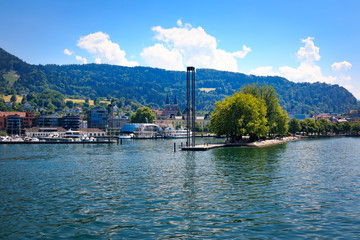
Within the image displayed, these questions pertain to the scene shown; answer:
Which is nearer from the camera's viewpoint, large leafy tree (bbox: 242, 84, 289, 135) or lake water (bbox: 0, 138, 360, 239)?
lake water (bbox: 0, 138, 360, 239)

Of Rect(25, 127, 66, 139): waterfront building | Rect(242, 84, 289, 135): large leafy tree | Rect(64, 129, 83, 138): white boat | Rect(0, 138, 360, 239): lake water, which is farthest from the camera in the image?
Rect(25, 127, 66, 139): waterfront building

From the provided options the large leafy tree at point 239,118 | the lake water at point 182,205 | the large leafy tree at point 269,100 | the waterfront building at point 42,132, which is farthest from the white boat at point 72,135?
the lake water at point 182,205

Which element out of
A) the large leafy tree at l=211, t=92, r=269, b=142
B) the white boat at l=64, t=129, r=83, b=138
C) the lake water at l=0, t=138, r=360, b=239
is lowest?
the lake water at l=0, t=138, r=360, b=239

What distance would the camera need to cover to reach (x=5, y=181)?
38531mm

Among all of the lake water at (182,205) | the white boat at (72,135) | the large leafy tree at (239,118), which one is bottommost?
the lake water at (182,205)

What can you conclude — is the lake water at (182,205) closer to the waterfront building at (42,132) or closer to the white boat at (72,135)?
the white boat at (72,135)

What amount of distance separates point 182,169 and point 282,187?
57.5 ft

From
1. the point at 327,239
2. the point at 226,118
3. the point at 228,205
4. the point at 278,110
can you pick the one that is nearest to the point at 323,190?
the point at 228,205

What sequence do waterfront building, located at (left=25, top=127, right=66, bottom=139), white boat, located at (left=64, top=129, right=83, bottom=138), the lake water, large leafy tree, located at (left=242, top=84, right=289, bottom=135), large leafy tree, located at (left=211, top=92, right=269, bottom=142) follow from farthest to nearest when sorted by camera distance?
1. waterfront building, located at (left=25, top=127, right=66, bottom=139)
2. white boat, located at (left=64, top=129, right=83, bottom=138)
3. large leafy tree, located at (left=242, top=84, right=289, bottom=135)
4. large leafy tree, located at (left=211, top=92, right=269, bottom=142)
5. the lake water

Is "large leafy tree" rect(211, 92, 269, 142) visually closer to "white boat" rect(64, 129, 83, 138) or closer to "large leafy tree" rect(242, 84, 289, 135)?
"large leafy tree" rect(242, 84, 289, 135)

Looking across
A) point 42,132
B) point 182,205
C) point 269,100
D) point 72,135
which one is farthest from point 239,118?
point 42,132

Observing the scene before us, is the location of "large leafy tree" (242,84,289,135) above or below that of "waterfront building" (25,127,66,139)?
above

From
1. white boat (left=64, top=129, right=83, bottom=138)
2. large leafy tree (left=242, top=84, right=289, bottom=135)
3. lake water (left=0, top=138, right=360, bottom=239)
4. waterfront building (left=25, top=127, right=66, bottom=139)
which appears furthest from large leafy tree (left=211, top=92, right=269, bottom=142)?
waterfront building (left=25, top=127, right=66, bottom=139)

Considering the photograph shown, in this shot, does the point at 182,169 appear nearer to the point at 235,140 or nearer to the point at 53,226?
the point at 53,226
